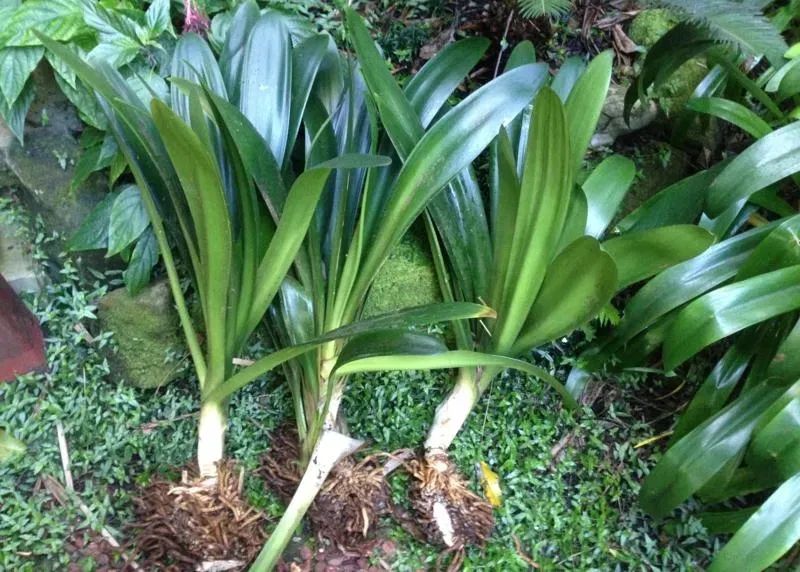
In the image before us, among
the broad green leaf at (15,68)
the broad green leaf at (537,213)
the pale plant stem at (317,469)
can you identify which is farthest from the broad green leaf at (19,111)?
the broad green leaf at (537,213)

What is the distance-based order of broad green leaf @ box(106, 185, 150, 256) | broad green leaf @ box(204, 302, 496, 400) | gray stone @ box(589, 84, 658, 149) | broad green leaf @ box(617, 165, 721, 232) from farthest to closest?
1. gray stone @ box(589, 84, 658, 149)
2. broad green leaf @ box(617, 165, 721, 232)
3. broad green leaf @ box(106, 185, 150, 256)
4. broad green leaf @ box(204, 302, 496, 400)

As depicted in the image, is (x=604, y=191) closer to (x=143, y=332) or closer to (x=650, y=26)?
(x=650, y=26)

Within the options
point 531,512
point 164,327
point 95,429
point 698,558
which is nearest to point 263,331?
point 164,327

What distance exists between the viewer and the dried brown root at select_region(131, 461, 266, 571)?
3.59ft

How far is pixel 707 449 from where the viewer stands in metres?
1.12

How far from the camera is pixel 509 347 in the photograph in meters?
1.18

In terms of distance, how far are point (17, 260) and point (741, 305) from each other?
135 cm

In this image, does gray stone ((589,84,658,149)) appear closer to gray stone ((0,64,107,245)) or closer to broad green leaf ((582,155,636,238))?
broad green leaf ((582,155,636,238))

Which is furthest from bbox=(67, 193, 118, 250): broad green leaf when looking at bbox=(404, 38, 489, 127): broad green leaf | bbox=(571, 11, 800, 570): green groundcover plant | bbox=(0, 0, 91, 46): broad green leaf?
bbox=(571, 11, 800, 570): green groundcover plant

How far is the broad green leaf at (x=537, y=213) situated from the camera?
98cm

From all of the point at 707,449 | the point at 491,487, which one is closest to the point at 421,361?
the point at 491,487

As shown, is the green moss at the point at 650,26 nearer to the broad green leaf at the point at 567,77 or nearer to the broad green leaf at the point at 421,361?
the broad green leaf at the point at 567,77

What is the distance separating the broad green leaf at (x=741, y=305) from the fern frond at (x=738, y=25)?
0.35m

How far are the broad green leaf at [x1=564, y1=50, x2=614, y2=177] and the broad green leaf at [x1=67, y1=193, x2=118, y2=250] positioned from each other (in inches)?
34.0
